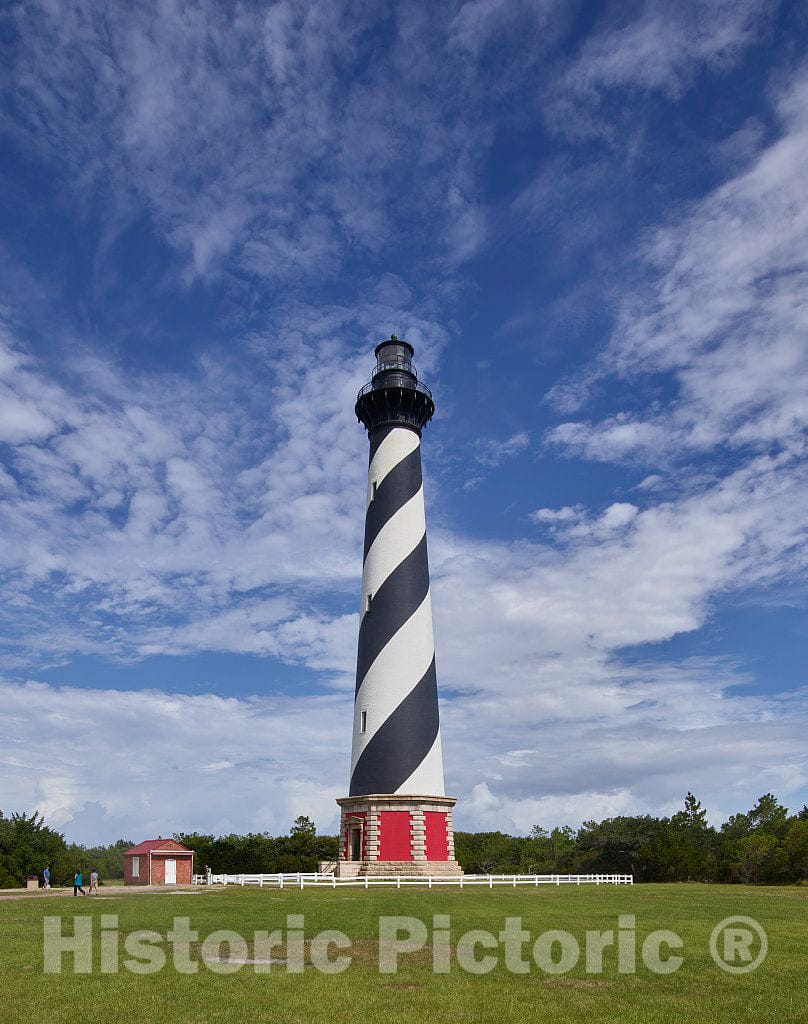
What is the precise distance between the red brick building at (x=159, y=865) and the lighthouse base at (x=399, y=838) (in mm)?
7223

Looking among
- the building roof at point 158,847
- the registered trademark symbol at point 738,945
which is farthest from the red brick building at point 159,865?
the registered trademark symbol at point 738,945

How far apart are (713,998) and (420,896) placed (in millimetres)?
17699

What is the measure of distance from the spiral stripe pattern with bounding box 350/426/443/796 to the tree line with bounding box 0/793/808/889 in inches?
513

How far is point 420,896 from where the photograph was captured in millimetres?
27125

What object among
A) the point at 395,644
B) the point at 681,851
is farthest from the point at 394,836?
the point at 681,851

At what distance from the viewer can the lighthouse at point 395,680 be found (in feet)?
124

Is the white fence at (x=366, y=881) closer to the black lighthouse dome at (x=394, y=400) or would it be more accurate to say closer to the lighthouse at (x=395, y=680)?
the lighthouse at (x=395, y=680)

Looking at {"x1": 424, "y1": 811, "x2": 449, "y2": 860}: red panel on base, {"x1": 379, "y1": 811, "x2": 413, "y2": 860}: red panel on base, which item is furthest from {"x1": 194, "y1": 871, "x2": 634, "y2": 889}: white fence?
{"x1": 424, "y1": 811, "x2": 449, "y2": 860}: red panel on base

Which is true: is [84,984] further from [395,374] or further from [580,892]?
[395,374]

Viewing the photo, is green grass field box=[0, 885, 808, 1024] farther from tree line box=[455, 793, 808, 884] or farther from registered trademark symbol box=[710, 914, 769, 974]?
tree line box=[455, 793, 808, 884]

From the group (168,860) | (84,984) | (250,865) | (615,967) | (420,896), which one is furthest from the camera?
(250,865)

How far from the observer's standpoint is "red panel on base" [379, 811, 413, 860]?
37.4 metres

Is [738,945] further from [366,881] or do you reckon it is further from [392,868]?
[392,868]

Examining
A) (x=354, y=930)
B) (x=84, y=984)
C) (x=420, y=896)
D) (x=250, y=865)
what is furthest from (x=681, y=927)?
(x=250, y=865)
